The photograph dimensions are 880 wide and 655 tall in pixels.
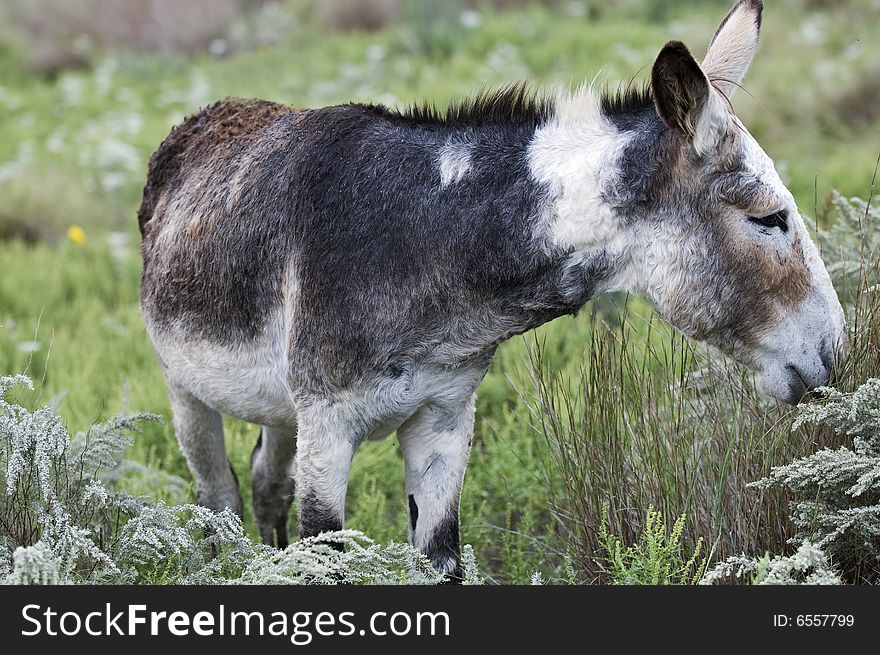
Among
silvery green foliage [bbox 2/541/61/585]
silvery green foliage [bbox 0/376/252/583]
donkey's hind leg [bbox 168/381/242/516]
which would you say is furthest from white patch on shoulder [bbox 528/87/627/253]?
donkey's hind leg [bbox 168/381/242/516]

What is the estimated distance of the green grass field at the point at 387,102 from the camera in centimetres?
468

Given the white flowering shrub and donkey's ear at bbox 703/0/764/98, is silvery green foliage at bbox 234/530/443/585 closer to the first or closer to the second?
the white flowering shrub

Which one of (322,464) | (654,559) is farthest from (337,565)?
(654,559)

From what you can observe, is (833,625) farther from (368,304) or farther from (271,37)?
(271,37)

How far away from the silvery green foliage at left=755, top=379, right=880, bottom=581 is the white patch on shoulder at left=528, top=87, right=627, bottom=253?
77 centimetres

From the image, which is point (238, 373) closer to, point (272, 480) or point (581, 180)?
point (272, 480)

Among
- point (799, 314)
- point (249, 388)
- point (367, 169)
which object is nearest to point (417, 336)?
point (367, 169)

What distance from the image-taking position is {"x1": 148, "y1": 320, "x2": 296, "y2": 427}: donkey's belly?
3.46m

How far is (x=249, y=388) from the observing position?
3.58m

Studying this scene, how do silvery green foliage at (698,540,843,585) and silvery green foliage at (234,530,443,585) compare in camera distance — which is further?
silvery green foliage at (234,530,443,585)

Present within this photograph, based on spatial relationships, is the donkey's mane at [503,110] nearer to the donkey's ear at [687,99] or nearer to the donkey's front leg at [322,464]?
the donkey's ear at [687,99]

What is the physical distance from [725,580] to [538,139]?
1522 millimetres

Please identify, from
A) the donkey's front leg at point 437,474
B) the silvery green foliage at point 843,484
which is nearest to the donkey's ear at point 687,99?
the silvery green foliage at point 843,484

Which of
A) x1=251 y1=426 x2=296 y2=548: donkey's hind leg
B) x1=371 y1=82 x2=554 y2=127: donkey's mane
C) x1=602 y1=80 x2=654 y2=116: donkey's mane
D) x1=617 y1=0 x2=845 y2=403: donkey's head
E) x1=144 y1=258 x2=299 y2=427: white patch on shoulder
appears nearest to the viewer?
x1=617 y1=0 x2=845 y2=403: donkey's head
